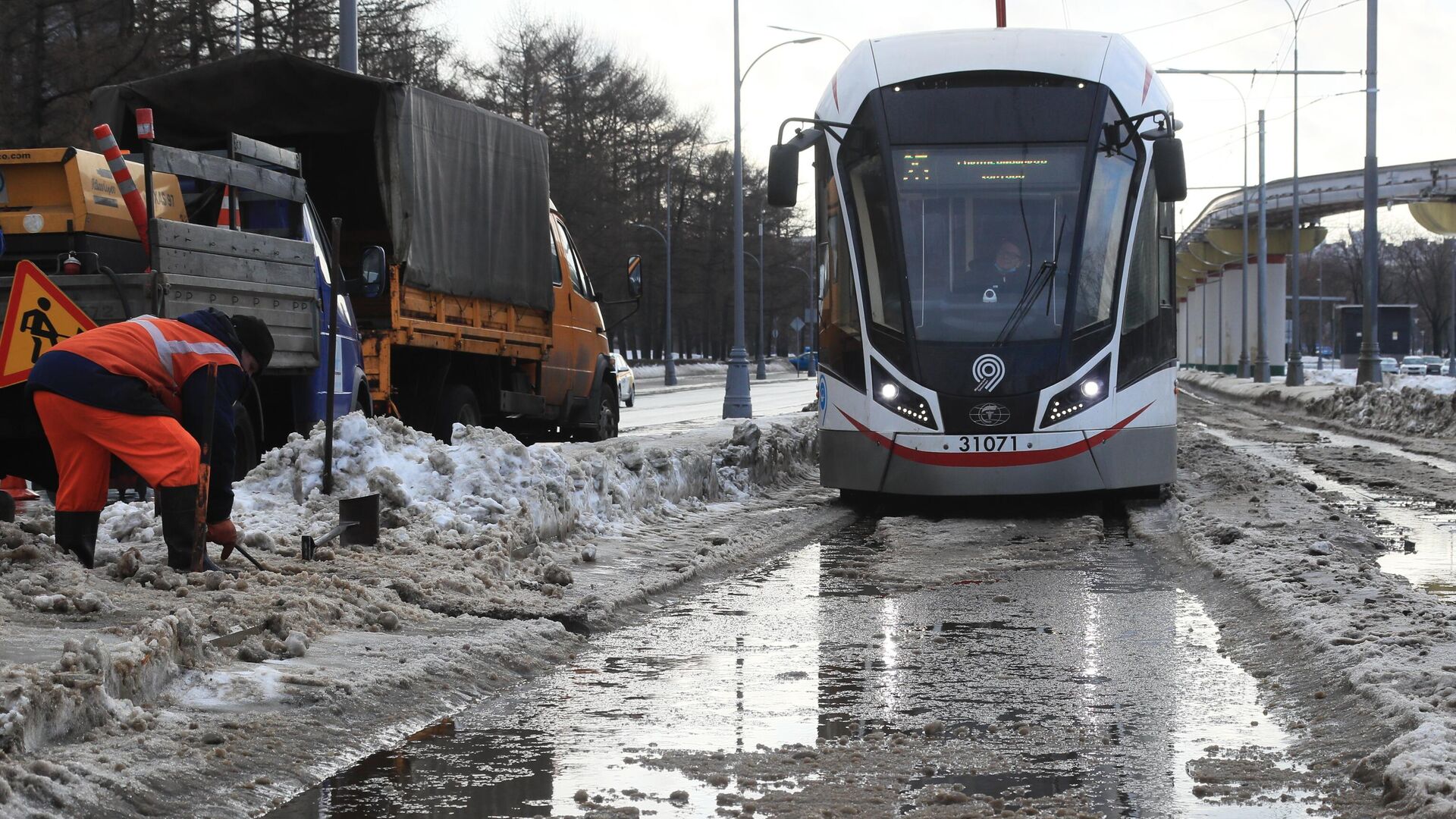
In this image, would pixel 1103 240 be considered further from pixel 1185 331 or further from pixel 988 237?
pixel 1185 331

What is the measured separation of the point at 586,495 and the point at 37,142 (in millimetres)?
18809

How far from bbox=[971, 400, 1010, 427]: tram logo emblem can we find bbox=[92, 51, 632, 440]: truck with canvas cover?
14.4 ft

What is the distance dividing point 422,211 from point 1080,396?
576 centimetres

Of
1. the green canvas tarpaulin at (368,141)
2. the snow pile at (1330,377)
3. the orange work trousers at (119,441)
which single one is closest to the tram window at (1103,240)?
the green canvas tarpaulin at (368,141)

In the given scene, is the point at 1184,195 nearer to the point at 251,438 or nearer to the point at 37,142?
the point at 251,438

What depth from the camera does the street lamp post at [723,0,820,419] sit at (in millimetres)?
27172

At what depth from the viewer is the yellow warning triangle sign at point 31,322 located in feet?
29.3

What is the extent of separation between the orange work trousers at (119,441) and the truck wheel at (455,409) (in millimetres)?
6739

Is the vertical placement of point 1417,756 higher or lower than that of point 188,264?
lower

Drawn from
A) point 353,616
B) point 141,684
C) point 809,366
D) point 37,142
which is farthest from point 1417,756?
point 809,366

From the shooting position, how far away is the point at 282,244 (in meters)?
10.9

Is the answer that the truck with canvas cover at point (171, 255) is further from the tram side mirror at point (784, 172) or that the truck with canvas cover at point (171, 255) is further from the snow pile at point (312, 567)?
the tram side mirror at point (784, 172)

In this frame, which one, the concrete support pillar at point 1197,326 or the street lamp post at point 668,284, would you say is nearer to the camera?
the street lamp post at point 668,284

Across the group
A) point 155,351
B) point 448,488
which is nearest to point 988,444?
point 448,488
